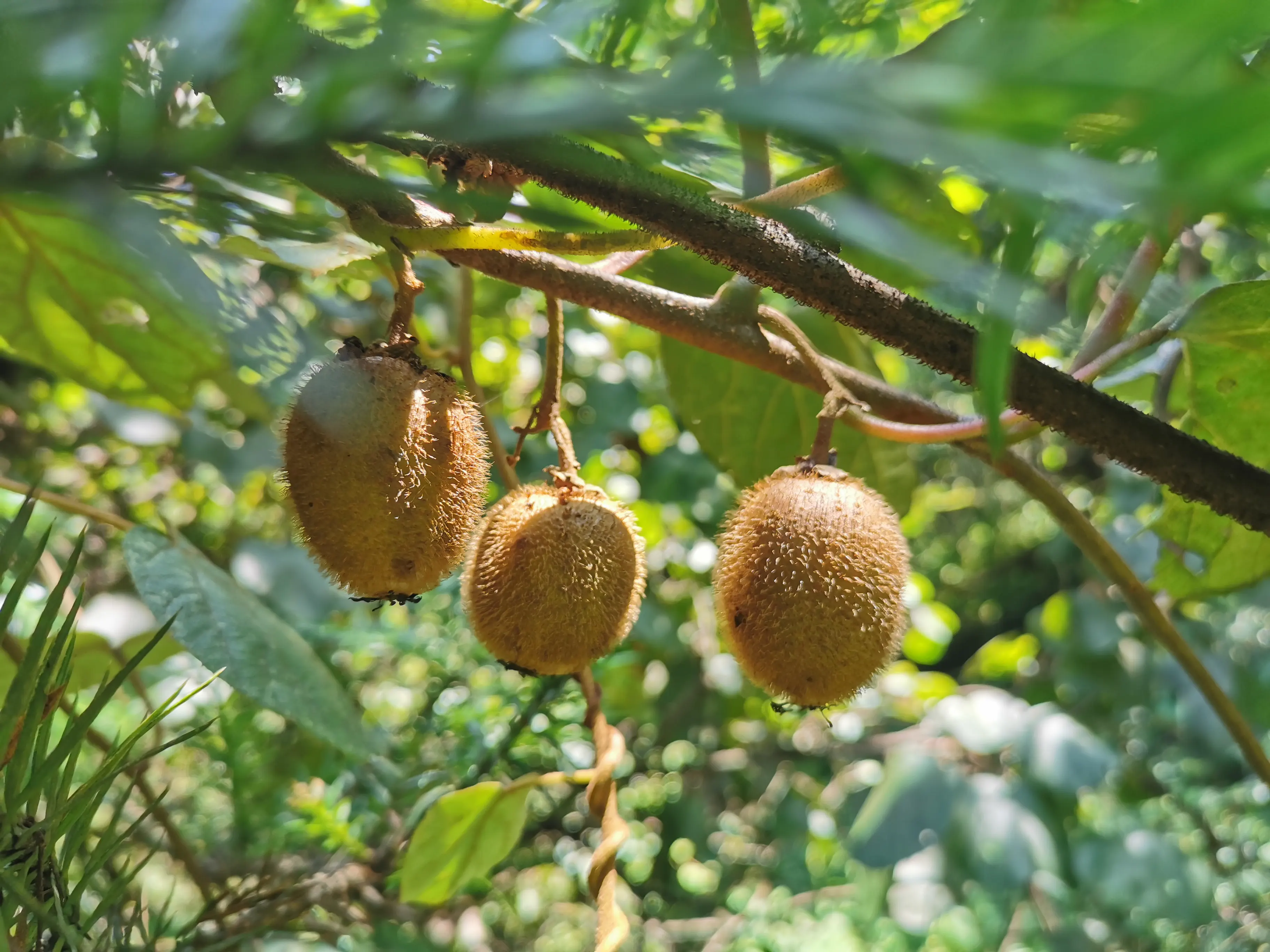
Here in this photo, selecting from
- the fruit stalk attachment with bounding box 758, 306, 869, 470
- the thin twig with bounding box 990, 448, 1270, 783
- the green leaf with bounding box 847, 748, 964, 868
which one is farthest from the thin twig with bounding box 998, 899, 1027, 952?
the fruit stalk attachment with bounding box 758, 306, 869, 470

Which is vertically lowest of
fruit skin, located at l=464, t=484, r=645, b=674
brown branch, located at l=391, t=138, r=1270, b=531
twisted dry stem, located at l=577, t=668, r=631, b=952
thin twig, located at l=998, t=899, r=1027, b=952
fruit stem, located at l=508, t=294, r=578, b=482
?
thin twig, located at l=998, t=899, r=1027, b=952

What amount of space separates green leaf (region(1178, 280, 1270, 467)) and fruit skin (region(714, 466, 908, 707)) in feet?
0.80

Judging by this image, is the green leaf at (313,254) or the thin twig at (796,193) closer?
the thin twig at (796,193)

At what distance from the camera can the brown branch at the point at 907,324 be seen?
1.01 ft

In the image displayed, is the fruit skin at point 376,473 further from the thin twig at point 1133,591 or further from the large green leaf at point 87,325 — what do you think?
the thin twig at point 1133,591

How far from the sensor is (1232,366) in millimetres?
656

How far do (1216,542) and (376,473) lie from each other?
26.7 inches

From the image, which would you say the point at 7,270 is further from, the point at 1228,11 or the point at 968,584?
the point at 968,584

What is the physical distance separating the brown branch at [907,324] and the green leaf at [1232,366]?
0.20 metres

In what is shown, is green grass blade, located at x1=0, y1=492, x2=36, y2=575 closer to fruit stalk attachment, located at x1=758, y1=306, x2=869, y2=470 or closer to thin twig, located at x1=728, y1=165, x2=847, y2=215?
thin twig, located at x1=728, y1=165, x2=847, y2=215

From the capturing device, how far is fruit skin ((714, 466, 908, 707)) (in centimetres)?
62

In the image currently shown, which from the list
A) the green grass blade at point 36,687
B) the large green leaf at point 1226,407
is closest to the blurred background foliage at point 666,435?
the large green leaf at point 1226,407

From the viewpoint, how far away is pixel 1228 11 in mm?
96

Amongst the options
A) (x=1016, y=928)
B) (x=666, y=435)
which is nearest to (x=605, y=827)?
(x=666, y=435)
